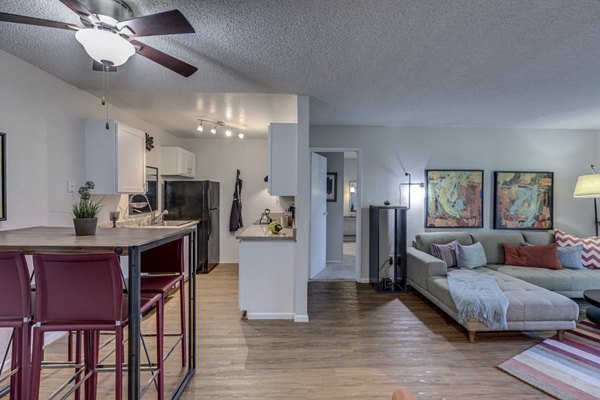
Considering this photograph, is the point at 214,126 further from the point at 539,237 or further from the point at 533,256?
the point at 539,237

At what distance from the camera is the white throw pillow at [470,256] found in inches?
151

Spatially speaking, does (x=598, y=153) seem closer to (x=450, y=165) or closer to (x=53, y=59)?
(x=450, y=165)

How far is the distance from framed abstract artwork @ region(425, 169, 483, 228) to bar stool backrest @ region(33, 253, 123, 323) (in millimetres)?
4216

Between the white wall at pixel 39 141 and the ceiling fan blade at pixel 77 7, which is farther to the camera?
the white wall at pixel 39 141

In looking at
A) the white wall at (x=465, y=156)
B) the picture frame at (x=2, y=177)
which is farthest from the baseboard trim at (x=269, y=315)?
the picture frame at (x=2, y=177)

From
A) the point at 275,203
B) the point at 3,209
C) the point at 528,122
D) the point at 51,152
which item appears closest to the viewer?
the point at 3,209

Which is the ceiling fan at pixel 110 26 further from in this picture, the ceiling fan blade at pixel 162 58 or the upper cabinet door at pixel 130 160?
the upper cabinet door at pixel 130 160

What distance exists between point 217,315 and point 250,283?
1.75 ft

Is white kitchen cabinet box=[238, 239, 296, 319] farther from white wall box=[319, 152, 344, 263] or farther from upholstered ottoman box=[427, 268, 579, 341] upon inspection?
white wall box=[319, 152, 344, 263]

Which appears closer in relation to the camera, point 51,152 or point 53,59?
point 53,59

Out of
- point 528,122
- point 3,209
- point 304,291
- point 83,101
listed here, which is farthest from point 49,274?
point 528,122

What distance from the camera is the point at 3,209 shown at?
221 cm

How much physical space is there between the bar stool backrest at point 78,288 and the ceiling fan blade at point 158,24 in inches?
44.6

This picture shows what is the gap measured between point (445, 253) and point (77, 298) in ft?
12.7
